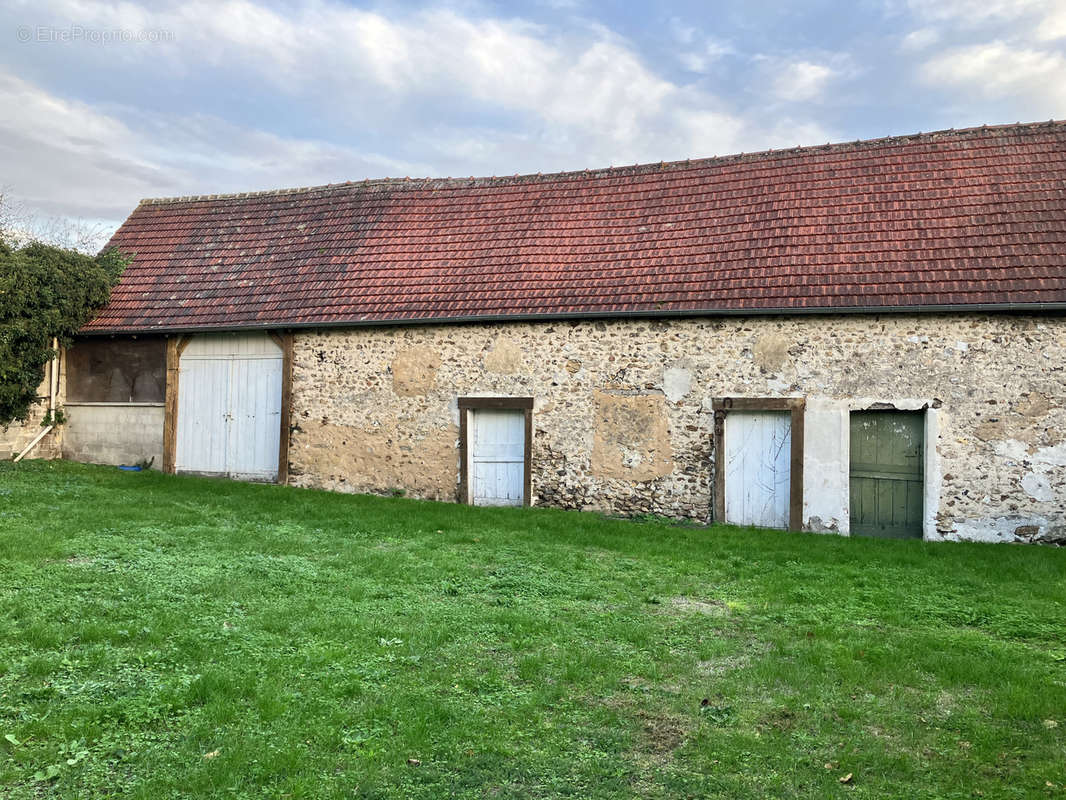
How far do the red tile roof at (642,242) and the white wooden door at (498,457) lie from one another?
63.2 inches

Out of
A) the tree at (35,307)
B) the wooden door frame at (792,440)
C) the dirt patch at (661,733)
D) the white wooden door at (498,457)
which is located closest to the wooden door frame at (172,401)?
the tree at (35,307)

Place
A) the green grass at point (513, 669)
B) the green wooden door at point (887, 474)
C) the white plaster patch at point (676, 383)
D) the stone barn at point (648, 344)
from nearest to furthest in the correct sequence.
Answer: the green grass at point (513, 669) < the stone barn at point (648, 344) < the green wooden door at point (887, 474) < the white plaster patch at point (676, 383)

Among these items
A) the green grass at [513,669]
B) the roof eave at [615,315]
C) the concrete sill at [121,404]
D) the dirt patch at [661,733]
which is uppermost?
the roof eave at [615,315]

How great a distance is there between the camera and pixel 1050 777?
3.82 m

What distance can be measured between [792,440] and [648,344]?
7.77ft

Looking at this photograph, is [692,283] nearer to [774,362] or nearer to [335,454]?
[774,362]

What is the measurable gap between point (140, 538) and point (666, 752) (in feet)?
21.6

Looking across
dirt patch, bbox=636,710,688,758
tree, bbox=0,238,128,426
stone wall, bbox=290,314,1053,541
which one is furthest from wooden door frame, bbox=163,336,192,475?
dirt patch, bbox=636,710,688,758

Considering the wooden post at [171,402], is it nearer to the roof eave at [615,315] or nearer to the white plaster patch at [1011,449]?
the roof eave at [615,315]

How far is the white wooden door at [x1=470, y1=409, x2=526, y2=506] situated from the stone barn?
0.04 metres

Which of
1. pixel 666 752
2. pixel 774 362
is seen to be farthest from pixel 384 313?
pixel 666 752

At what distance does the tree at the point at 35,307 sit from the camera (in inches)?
534

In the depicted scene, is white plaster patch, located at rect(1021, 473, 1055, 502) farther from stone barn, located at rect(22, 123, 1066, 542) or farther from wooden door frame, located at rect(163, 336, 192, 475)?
wooden door frame, located at rect(163, 336, 192, 475)

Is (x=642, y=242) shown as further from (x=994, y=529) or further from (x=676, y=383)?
(x=994, y=529)
